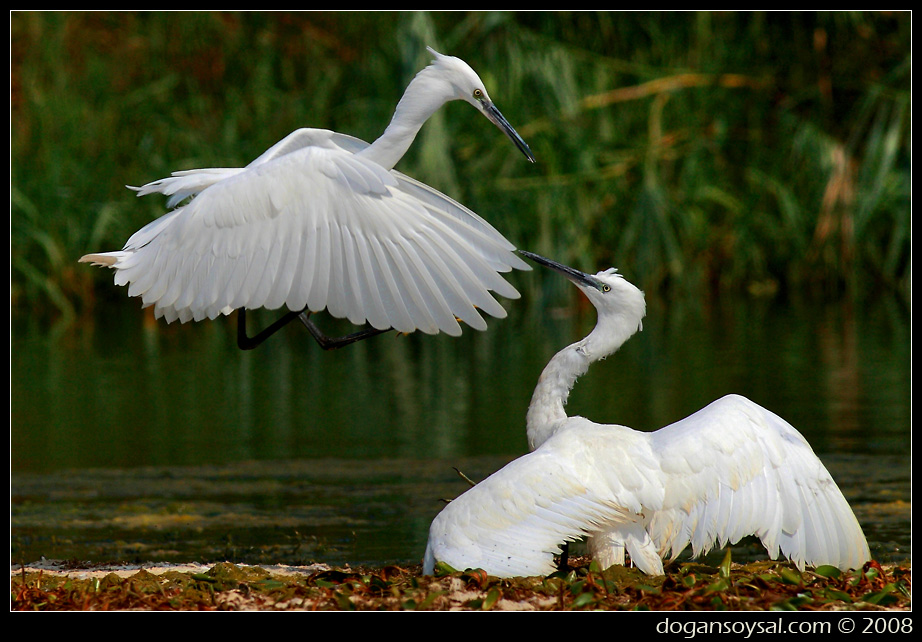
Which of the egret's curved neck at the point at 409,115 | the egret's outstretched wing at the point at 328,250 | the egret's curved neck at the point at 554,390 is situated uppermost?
the egret's curved neck at the point at 409,115

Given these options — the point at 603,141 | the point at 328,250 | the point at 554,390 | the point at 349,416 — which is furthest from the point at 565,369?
the point at 603,141

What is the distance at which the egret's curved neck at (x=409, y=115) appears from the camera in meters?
6.34

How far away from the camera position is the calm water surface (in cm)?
695

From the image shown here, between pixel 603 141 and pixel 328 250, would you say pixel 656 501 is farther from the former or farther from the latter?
pixel 603 141

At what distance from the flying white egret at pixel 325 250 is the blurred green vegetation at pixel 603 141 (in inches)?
376

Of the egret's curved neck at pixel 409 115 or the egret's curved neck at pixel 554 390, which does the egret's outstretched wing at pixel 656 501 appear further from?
the egret's curved neck at pixel 409 115

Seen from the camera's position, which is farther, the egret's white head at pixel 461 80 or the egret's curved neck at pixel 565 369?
the egret's white head at pixel 461 80

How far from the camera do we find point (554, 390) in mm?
5789

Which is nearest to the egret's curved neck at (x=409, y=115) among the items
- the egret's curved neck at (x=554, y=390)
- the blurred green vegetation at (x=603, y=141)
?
the egret's curved neck at (x=554, y=390)

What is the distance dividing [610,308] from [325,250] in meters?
1.34

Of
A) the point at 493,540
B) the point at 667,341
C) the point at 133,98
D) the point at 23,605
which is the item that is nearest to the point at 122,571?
the point at 23,605

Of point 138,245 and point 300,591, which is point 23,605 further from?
point 138,245

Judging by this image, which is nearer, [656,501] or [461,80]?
[656,501]

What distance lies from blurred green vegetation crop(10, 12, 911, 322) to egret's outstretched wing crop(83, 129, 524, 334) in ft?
31.4
